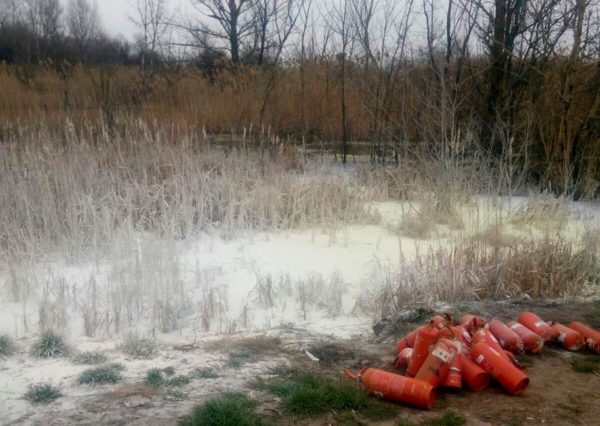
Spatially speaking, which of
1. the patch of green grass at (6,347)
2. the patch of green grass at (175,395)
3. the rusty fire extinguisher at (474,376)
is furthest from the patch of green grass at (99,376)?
the rusty fire extinguisher at (474,376)

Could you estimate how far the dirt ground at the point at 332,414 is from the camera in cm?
441

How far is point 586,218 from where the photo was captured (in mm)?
9320

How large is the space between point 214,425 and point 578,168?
9.50 m

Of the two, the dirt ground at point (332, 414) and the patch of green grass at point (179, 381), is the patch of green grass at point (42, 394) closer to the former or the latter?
the dirt ground at point (332, 414)

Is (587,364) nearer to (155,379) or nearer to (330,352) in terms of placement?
(330,352)

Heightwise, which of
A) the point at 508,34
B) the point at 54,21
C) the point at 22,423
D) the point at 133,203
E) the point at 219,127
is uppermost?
the point at 54,21

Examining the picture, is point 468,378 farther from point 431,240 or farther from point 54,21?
point 54,21

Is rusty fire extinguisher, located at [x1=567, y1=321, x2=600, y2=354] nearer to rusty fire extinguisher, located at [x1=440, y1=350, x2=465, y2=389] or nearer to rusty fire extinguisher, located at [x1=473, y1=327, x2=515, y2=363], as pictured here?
rusty fire extinguisher, located at [x1=473, y1=327, x2=515, y2=363]

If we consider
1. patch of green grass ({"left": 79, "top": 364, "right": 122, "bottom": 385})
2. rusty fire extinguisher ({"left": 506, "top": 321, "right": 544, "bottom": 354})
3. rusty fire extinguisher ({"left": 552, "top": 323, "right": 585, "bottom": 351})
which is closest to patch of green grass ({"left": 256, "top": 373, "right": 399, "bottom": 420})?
patch of green grass ({"left": 79, "top": 364, "right": 122, "bottom": 385})

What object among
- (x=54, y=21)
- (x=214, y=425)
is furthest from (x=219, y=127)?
(x=54, y=21)

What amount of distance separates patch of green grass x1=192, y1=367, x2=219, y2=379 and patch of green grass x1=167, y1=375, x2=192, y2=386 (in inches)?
2.8

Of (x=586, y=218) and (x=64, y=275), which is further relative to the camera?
(x=586, y=218)

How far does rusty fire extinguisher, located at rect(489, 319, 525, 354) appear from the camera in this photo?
5383mm

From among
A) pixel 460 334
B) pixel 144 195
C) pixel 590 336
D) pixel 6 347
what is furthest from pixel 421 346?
pixel 144 195
